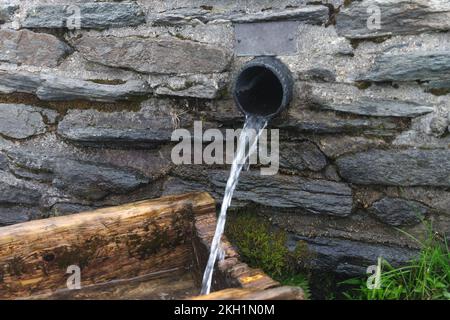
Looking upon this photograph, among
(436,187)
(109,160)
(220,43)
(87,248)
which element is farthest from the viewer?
(109,160)

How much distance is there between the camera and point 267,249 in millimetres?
2219

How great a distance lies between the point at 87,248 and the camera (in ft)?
6.01

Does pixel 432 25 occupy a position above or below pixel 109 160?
above

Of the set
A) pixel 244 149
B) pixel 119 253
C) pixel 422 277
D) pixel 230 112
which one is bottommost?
pixel 422 277

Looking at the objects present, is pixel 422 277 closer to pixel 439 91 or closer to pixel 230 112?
pixel 439 91

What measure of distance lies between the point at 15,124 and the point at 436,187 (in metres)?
1.75

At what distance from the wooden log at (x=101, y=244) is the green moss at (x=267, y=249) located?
1.05 ft

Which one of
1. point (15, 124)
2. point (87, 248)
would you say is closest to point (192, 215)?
point (87, 248)

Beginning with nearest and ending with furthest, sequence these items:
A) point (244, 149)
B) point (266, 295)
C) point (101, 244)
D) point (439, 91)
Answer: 1. point (266, 295)
2. point (101, 244)
3. point (439, 91)
4. point (244, 149)

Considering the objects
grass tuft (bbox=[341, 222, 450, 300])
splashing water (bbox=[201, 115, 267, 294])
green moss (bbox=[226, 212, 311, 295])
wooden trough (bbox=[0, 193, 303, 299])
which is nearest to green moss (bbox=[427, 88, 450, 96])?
grass tuft (bbox=[341, 222, 450, 300])

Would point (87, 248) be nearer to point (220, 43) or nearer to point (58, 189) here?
point (58, 189)

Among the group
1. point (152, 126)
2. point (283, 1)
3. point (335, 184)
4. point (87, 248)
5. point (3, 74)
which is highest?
point (283, 1)

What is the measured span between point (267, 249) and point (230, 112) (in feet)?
1.84

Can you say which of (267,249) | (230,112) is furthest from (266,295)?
(230,112)
